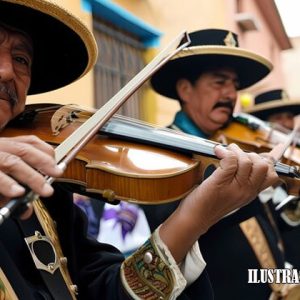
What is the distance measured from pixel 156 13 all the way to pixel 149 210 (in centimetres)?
333

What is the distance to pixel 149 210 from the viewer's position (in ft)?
4.75

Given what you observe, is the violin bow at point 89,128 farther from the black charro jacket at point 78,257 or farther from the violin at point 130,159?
the black charro jacket at point 78,257

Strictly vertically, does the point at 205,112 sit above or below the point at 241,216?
above

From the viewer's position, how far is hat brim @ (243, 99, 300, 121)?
321 cm

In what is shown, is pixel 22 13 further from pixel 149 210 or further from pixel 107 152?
pixel 149 210

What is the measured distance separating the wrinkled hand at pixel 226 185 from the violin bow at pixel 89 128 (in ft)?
0.71

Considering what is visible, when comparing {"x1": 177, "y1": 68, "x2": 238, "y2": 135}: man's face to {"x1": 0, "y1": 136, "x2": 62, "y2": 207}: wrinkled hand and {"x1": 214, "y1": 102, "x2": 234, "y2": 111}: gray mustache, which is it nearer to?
{"x1": 214, "y1": 102, "x2": 234, "y2": 111}: gray mustache

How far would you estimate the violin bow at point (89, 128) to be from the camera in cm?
54

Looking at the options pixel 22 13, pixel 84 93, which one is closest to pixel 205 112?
pixel 22 13

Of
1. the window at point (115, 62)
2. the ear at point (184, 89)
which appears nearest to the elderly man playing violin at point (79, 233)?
the ear at point (184, 89)

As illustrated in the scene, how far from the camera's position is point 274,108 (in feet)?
10.6

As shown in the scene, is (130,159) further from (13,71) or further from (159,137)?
(13,71)

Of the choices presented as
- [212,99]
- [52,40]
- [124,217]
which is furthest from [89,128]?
[124,217]

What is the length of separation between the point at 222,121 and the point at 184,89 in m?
0.22
